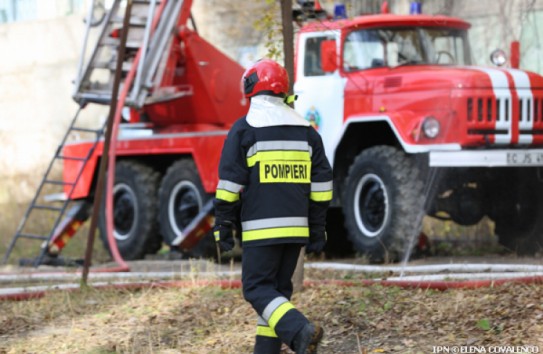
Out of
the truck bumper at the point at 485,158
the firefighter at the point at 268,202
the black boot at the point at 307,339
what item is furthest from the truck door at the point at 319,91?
the black boot at the point at 307,339

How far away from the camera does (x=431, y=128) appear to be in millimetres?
11188

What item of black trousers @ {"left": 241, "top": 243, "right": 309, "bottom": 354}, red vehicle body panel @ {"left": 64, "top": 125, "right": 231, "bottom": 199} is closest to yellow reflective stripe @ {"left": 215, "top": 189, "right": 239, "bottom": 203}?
black trousers @ {"left": 241, "top": 243, "right": 309, "bottom": 354}

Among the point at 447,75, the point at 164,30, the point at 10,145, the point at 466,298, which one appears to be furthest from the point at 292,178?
the point at 10,145

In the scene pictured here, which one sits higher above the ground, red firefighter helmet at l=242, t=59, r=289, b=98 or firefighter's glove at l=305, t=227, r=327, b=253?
red firefighter helmet at l=242, t=59, r=289, b=98

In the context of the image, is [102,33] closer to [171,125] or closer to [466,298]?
[171,125]

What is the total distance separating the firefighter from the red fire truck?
4.58 meters

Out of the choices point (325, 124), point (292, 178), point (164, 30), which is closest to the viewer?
point (292, 178)

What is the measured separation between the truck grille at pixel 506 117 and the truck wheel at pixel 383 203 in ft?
2.74

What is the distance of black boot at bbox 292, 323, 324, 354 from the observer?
20.0 feet

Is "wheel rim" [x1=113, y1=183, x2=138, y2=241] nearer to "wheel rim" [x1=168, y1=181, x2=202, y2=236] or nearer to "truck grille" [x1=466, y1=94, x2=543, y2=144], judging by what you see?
"wheel rim" [x1=168, y1=181, x2=202, y2=236]

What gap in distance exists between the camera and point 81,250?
643 inches

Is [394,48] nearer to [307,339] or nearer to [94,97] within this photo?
[94,97]

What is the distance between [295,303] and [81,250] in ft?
27.5

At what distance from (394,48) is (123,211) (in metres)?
4.65
